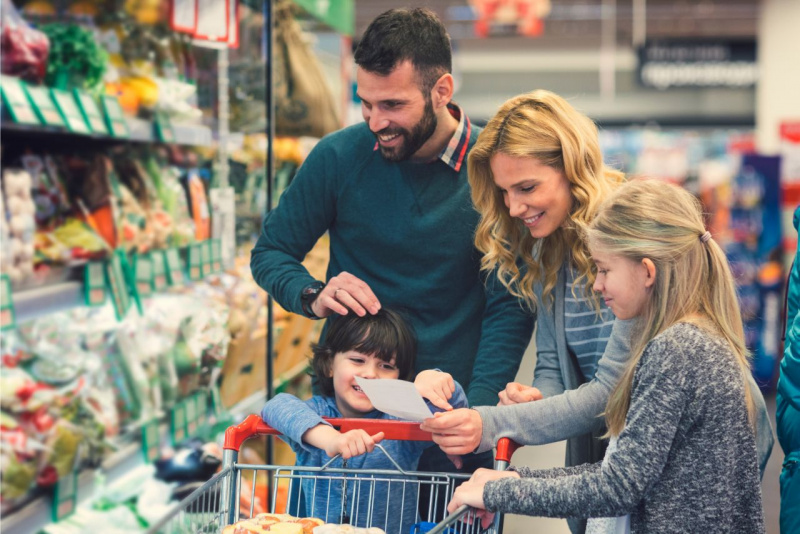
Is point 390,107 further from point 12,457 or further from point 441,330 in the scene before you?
point 12,457

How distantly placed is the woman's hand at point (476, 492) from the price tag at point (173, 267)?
164 centimetres

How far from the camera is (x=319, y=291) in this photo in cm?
221

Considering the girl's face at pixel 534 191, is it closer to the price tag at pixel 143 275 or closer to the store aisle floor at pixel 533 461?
the store aisle floor at pixel 533 461

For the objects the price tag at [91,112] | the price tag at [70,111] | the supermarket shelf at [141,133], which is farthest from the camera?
the supermarket shelf at [141,133]

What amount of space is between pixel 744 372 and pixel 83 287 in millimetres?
1796

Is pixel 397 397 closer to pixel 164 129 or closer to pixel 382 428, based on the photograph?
pixel 382 428

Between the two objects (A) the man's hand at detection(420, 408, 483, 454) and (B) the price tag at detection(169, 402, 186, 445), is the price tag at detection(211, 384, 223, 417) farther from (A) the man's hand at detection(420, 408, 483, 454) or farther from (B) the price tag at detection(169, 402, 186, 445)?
(A) the man's hand at detection(420, 408, 483, 454)

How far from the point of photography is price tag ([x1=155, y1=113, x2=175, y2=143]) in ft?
9.96

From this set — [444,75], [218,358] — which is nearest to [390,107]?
[444,75]

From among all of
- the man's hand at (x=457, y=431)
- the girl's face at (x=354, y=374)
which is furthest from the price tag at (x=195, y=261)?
the man's hand at (x=457, y=431)

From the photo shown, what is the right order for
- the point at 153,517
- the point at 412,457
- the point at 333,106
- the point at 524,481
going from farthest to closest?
1. the point at 333,106
2. the point at 153,517
3. the point at 412,457
4. the point at 524,481

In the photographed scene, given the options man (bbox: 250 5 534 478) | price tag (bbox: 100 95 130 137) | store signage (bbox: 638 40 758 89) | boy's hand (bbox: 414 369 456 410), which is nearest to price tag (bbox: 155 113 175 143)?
price tag (bbox: 100 95 130 137)

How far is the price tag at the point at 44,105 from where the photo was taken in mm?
2408

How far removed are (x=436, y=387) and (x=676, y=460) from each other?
1.64 ft
